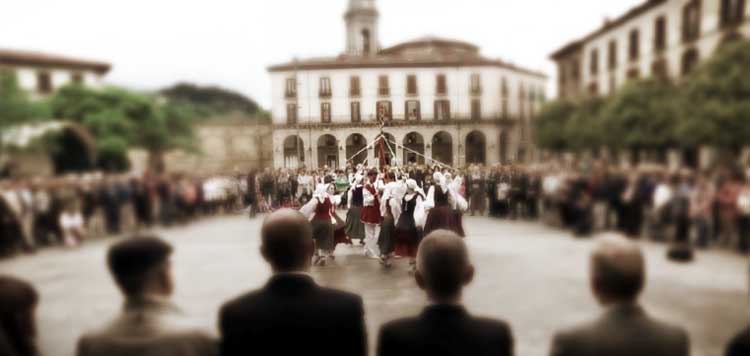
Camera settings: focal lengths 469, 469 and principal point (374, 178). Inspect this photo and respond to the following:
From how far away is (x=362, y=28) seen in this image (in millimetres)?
2926

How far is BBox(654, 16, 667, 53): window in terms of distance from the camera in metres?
2.56

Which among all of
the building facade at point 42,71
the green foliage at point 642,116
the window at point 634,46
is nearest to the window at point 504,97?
the green foliage at point 642,116

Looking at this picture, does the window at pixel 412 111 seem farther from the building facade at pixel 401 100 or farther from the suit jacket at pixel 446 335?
the suit jacket at pixel 446 335

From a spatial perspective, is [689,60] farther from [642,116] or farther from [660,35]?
[642,116]

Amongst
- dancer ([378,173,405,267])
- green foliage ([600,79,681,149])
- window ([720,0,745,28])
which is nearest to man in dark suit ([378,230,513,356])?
green foliage ([600,79,681,149])

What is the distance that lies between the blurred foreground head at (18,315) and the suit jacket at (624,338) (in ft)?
7.29

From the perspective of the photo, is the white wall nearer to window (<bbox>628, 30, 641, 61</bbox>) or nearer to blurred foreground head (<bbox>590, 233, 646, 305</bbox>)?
window (<bbox>628, 30, 641, 61</bbox>)

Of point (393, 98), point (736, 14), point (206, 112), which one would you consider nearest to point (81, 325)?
point (206, 112)

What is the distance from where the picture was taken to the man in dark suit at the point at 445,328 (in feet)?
4.63

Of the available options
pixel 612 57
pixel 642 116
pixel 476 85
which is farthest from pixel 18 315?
pixel 612 57

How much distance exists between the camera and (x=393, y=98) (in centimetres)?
302

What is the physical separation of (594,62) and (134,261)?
8.49 ft

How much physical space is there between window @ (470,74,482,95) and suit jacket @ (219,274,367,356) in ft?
5.81

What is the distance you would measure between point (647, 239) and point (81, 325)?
3426mm
